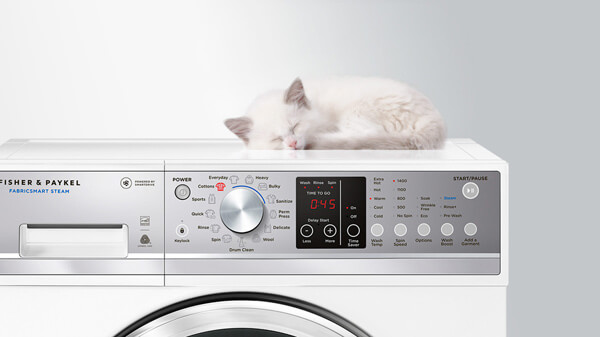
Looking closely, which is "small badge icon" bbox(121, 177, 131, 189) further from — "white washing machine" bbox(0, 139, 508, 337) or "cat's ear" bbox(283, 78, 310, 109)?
"cat's ear" bbox(283, 78, 310, 109)

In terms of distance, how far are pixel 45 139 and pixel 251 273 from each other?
26.3 inches

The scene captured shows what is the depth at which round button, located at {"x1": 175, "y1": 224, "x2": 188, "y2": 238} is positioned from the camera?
4.28 feet

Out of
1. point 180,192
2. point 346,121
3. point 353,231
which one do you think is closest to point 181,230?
point 180,192

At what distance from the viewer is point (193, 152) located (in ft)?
4.72

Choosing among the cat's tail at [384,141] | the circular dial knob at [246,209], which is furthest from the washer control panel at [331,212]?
the cat's tail at [384,141]

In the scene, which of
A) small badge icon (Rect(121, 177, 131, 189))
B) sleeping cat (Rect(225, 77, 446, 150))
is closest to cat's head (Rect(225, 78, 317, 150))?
sleeping cat (Rect(225, 77, 446, 150))

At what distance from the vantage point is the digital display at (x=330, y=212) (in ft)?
4.25

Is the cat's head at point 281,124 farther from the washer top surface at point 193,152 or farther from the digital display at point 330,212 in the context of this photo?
the digital display at point 330,212

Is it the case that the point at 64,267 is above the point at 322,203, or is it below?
below

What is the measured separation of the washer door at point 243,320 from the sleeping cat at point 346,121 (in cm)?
34

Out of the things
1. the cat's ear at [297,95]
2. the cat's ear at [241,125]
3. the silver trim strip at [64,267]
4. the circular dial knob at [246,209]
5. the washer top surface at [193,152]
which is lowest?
the silver trim strip at [64,267]

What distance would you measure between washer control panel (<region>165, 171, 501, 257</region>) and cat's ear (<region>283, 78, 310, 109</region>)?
0.27m

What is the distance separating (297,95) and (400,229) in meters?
0.38

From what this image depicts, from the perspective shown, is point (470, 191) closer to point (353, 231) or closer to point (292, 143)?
point (353, 231)
